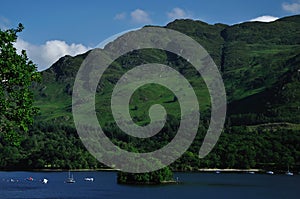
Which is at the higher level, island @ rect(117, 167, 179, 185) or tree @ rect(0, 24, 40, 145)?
tree @ rect(0, 24, 40, 145)

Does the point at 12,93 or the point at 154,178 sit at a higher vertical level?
the point at 12,93

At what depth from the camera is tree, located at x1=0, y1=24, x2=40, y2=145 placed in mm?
27109

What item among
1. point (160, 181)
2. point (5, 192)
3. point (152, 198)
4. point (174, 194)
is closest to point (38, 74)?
point (152, 198)

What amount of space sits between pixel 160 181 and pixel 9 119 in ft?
520

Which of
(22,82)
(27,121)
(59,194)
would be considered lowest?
(59,194)

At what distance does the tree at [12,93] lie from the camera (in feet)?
88.9

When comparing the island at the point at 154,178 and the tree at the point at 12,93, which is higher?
the tree at the point at 12,93

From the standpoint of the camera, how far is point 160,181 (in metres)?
183

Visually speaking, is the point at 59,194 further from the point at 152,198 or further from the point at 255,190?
the point at 255,190

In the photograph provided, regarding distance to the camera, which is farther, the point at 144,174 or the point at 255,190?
the point at 144,174

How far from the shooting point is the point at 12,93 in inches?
1090

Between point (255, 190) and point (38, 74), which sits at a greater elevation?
point (38, 74)

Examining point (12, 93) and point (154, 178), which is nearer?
point (12, 93)

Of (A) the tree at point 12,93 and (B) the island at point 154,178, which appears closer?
(A) the tree at point 12,93
